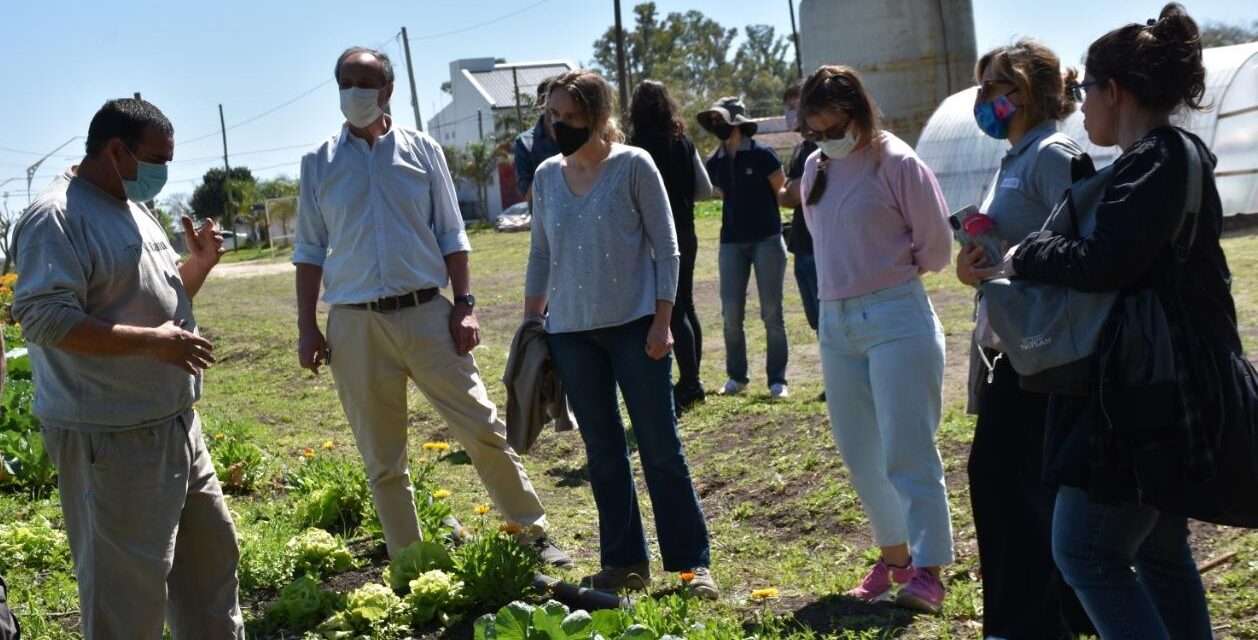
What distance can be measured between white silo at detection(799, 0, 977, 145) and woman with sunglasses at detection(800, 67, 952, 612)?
30.4 metres

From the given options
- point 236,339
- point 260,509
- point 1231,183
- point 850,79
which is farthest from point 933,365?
point 1231,183

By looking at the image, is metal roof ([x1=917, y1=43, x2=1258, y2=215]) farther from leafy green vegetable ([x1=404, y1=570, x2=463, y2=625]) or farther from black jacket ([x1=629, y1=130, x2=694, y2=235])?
leafy green vegetable ([x1=404, y1=570, x2=463, y2=625])

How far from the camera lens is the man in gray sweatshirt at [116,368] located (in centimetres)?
402

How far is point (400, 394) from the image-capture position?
216 inches

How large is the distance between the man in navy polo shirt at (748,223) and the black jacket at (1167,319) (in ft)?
18.0

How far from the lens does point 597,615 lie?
160 inches

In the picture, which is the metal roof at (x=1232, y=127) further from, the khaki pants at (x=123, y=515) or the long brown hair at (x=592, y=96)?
the khaki pants at (x=123, y=515)

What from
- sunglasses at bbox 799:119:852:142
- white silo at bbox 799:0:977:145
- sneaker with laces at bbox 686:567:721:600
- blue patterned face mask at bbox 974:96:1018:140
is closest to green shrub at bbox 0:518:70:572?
sneaker with laces at bbox 686:567:721:600

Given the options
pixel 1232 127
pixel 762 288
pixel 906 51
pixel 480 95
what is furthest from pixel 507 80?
pixel 762 288

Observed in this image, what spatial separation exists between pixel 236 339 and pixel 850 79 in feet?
38.6

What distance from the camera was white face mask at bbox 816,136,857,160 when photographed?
186 inches

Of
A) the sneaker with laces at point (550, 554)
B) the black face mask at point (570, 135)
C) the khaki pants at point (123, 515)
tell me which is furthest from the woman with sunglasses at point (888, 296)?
the khaki pants at point (123, 515)

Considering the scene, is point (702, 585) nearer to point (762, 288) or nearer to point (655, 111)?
point (655, 111)

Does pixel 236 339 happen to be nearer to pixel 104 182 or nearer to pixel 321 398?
pixel 321 398
